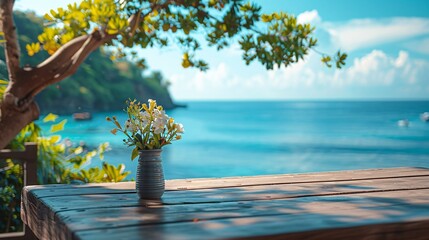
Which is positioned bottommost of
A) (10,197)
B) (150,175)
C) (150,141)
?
(10,197)

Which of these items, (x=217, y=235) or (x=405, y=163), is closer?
(x=217, y=235)

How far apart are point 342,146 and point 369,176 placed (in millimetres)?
14661

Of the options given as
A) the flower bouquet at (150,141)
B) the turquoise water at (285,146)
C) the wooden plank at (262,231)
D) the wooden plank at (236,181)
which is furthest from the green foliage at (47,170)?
the turquoise water at (285,146)

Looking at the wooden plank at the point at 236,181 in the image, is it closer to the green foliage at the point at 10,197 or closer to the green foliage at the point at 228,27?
the green foliage at the point at 228,27

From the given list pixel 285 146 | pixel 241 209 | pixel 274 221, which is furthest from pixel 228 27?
pixel 285 146

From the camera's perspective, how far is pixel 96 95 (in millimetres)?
13383

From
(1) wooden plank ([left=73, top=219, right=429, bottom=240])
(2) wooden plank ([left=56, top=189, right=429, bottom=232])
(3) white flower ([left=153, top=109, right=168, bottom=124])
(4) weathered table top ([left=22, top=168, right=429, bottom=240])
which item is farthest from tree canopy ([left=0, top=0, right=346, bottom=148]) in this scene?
(1) wooden plank ([left=73, top=219, right=429, bottom=240])

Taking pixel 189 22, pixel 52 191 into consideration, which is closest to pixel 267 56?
pixel 189 22

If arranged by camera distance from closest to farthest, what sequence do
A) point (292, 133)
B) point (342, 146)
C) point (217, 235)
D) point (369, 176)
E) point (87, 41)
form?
1. point (217, 235)
2. point (369, 176)
3. point (87, 41)
4. point (342, 146)
5. point (292, 133)

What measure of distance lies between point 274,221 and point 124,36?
1.33m

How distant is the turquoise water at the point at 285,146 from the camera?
13930mm

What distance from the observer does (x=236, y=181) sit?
2537 mm

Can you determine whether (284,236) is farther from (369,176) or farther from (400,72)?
(400,72)

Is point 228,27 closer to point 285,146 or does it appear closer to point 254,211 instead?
point 254,211
